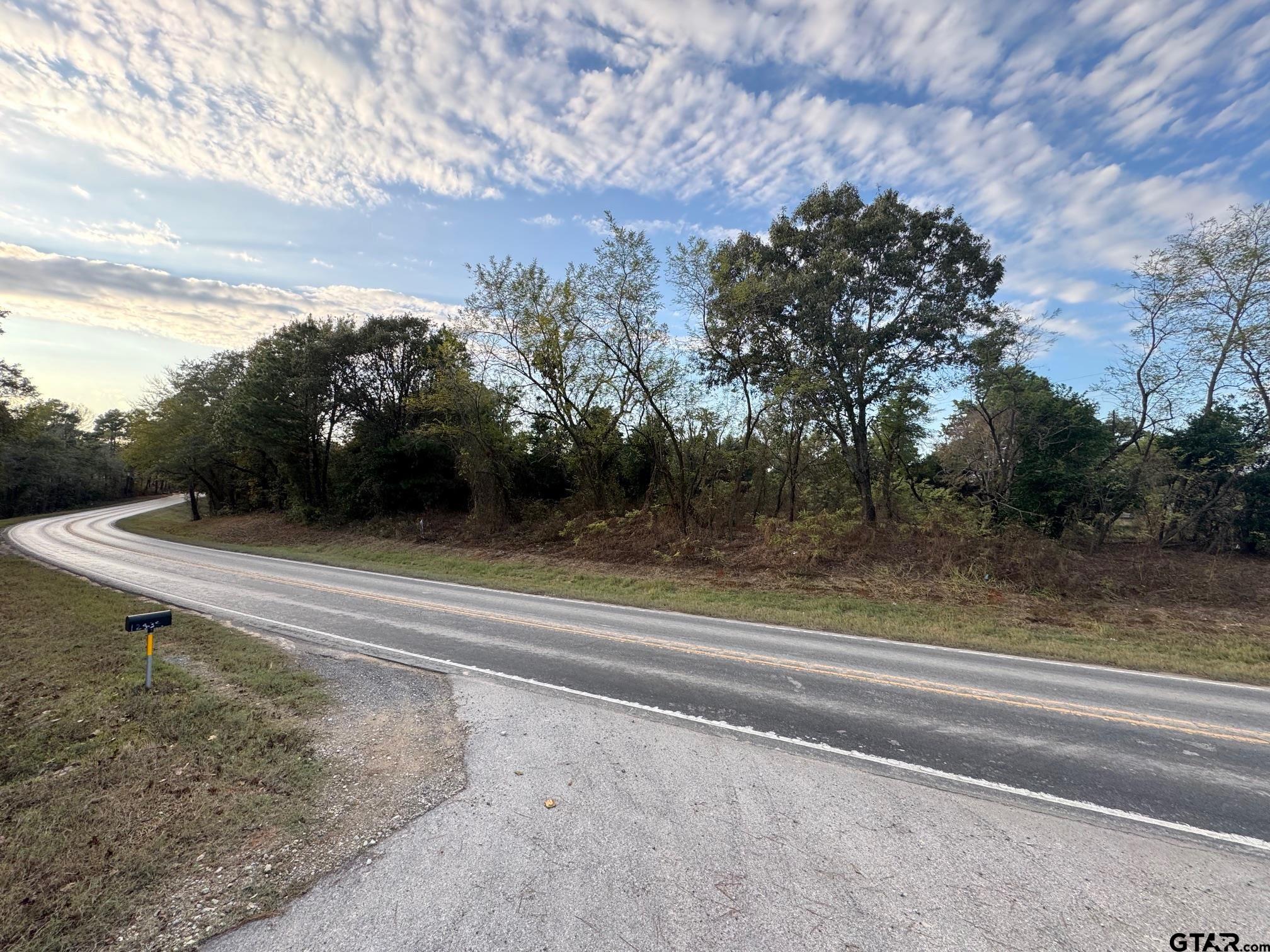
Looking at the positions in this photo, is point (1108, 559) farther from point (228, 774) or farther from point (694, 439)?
point (228, 774)

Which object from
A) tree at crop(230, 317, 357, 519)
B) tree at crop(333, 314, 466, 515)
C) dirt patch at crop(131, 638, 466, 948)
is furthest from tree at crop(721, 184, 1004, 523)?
tree at crop(230, 317, 357, 519)

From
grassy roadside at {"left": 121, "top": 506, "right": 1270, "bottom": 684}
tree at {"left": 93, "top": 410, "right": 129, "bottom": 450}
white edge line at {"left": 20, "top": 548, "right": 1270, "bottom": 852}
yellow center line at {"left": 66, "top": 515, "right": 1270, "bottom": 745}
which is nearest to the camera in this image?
white edge line at {"left": 20, "top": 548, "right": 1270, "bottom": 852}

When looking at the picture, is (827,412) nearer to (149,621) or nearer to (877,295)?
(877,295)

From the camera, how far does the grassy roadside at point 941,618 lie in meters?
8.53

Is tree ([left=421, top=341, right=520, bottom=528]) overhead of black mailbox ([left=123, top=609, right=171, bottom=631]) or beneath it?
overhead

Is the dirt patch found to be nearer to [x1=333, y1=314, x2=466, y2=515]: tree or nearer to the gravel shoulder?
the gravel shoulder

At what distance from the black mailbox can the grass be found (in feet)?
2.47

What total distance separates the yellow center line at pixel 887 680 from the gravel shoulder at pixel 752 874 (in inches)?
101

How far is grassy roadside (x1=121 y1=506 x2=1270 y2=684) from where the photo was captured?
8531mm

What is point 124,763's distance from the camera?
4.45 meters

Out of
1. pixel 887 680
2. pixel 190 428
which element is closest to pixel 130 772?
pixel 887 680

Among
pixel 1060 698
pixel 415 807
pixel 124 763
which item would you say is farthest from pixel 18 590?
pixel 1060 698

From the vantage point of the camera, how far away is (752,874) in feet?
10.8

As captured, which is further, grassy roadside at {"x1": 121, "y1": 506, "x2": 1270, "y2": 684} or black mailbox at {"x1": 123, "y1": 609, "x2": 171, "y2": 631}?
grassy roadside at {"x1": 121, "y1": 506, "x2": 1270, "y2": 684}
